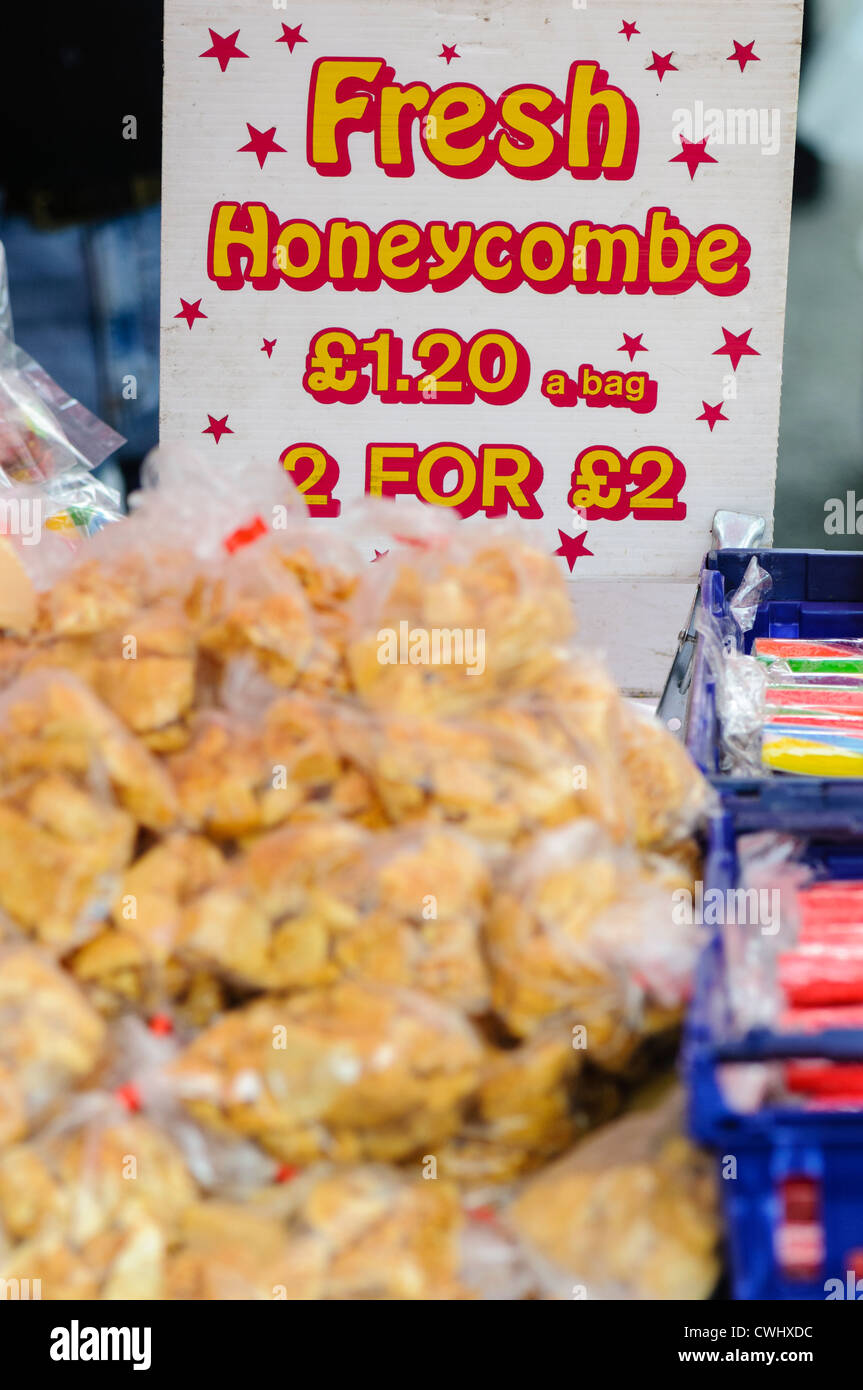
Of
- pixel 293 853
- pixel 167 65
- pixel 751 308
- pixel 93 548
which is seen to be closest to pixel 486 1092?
pixel 293 853

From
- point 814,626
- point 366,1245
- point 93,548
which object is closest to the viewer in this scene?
point 366,1245

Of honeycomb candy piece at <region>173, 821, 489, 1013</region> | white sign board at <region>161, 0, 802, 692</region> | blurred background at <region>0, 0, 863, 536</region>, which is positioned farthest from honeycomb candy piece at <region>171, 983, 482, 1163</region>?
blurred background at <region>0, 0, 863, 536</region>

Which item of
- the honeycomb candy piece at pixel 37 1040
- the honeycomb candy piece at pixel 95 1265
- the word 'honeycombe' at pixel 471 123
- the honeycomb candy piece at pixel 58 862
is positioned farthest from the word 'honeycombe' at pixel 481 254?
the honeycomb candy piece at pixel 95 1265

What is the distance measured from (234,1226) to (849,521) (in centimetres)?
378

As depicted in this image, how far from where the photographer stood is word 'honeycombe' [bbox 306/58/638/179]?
13.3 feet

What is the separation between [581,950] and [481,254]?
3.58 metres

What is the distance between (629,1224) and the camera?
93cm

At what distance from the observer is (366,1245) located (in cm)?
94

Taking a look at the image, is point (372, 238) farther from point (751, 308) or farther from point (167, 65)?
point (751, 308)

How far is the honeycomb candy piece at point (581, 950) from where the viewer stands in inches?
39.8

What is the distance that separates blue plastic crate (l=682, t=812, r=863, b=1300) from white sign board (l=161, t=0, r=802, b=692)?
345cm

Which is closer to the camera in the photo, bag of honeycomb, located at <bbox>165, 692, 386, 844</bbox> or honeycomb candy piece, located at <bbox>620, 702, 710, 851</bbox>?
bag of honeycomb, located at <bbox>165, 692, 386, 844</bbox>

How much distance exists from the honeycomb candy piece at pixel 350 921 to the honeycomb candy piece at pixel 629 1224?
165 mm

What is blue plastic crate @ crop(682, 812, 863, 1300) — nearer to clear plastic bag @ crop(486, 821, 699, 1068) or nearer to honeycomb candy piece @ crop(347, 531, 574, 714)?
clear plastic bag @ crop(486, 821, 699, 1068)
